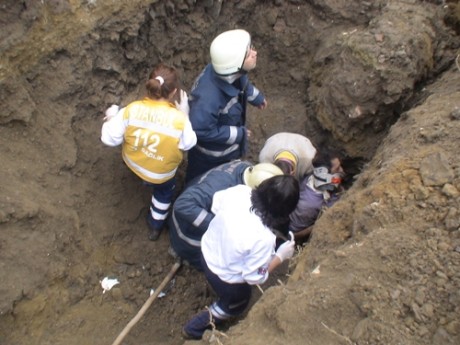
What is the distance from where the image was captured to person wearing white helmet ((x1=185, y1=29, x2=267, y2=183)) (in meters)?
3.88

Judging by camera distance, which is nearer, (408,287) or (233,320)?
(408,287)

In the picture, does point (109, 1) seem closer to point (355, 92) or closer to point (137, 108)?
point (137, 108)

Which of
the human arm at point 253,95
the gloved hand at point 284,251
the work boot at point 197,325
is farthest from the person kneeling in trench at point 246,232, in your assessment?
the human arm at point 253,95

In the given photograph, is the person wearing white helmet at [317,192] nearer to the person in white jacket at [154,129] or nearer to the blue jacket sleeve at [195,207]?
the blue jacket sleeve at [195,207]

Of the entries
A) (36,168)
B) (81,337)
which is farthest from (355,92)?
(81,337)

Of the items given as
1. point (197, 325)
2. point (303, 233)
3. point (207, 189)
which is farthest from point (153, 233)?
point (303, 233)

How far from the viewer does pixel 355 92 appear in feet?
16.0

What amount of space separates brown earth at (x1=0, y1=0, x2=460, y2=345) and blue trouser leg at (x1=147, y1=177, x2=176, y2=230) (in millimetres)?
229

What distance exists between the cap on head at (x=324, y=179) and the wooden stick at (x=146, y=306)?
1.47 m

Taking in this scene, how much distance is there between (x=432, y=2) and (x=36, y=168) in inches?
172

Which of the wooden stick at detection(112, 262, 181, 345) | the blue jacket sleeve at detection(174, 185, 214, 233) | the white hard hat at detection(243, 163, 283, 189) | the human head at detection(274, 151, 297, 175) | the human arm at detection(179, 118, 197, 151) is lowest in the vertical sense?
the wooden stick at detection(112, 262, 181, 345)

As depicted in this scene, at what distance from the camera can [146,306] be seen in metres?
3.99

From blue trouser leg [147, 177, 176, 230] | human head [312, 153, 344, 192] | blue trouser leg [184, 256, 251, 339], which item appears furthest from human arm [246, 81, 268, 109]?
blue trouser leg [184, 256, 251, 339]

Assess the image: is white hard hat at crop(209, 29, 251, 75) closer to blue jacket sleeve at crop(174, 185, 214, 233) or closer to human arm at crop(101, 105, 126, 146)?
human arm at crop(101, 105, 126, 146)
